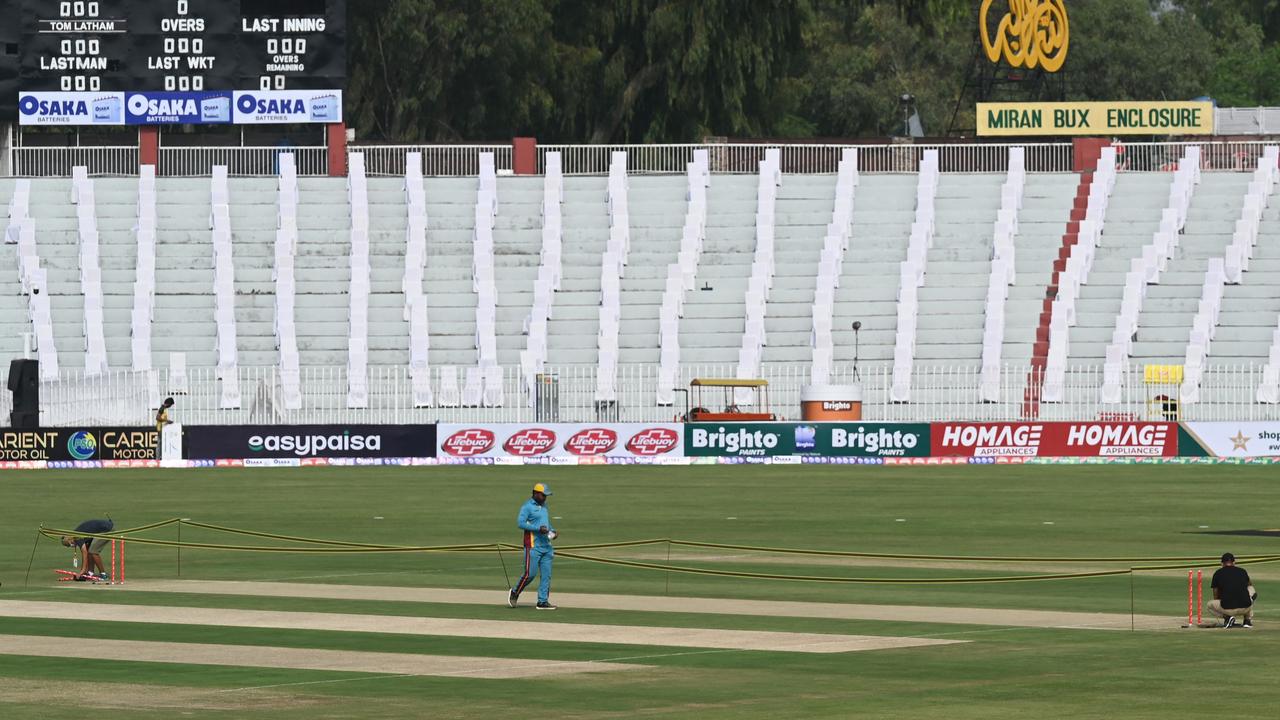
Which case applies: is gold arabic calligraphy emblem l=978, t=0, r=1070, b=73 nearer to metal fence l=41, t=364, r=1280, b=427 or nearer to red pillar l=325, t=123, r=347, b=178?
metal fence l=41, t=364, r=1280, b=427

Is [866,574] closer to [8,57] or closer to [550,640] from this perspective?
[550,640]

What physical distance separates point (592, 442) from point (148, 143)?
20.0 meters

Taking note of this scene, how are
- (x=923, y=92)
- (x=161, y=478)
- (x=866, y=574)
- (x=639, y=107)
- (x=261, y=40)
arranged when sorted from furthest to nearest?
(x=923, y=92), (x=639, y=107), (x=261, y=40), (x=161, y=478), (x=866, y=574)

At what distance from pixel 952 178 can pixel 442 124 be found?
82.6 ft

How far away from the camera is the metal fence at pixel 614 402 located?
171ft

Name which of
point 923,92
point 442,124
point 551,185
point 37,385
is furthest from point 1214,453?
point 923,92

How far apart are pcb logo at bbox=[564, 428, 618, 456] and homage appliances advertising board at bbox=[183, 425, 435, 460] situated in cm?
329

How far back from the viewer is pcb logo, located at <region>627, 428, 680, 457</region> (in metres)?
50.8

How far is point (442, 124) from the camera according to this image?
81500 millimetres

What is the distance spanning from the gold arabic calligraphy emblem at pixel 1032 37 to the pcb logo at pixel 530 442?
22.6 meters

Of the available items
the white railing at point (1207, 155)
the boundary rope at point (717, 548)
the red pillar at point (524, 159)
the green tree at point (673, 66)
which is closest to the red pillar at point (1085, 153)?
the white railing at point (1207, 155)

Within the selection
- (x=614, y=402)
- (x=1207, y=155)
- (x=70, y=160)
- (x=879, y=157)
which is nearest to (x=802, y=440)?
(x=614, y=402)

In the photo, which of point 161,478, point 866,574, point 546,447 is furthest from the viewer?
point 546,447

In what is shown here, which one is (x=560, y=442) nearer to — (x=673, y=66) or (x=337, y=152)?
(x=337, y=152)
